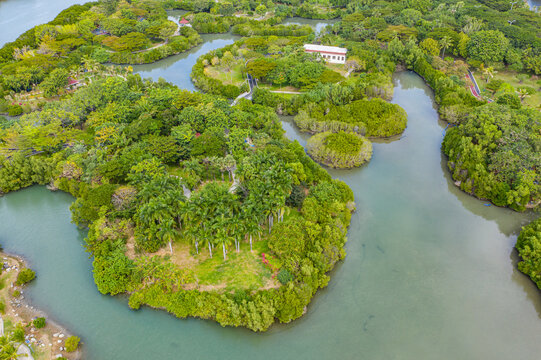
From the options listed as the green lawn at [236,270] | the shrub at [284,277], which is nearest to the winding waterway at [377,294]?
the shrub at [284,277]

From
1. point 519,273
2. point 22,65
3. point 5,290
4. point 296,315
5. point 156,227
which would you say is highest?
point 22,65

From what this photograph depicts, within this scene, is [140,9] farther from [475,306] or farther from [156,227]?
[475,306]

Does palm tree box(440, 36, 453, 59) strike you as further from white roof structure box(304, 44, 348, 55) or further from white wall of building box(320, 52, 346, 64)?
white wall of building box(320, 52, 346, 64)

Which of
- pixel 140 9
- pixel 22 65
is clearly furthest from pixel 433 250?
pixel 140 9

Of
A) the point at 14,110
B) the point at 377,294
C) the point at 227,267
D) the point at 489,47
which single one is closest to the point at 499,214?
the point at 377,294

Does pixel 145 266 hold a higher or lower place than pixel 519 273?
higher

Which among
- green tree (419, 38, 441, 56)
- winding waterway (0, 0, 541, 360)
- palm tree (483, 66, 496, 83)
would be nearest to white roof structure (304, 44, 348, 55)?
green tree (419, 38, 441, 56)
